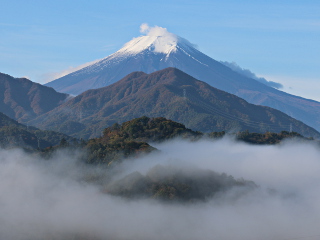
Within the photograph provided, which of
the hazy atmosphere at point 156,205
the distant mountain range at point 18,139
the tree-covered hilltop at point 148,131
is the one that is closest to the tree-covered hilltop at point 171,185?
the hazy atmosphere at point 156,205

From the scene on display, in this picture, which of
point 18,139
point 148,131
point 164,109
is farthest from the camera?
point 164,109

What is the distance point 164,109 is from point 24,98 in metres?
53.8

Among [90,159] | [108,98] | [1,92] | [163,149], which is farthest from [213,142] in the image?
[1,92]

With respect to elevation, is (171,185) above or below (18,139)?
below

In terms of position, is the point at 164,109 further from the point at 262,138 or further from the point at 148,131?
the point at 148,131

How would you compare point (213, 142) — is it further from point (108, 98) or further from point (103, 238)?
point (108, 98)

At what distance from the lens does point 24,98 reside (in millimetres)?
184875

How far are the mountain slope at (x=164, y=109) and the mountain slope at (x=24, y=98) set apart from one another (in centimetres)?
891

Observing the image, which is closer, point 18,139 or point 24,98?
point 18,139

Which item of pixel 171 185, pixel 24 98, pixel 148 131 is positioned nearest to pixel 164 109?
pixel 24 98

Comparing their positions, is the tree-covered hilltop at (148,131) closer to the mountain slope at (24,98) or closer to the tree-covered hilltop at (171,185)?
the tree-covered hilltop at (171,185)

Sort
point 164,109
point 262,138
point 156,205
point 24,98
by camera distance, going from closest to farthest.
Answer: point 156,205 → point 262,138 → point 164,109 → point 24,98

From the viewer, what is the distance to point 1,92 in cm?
18388

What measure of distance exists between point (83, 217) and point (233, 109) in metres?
106
